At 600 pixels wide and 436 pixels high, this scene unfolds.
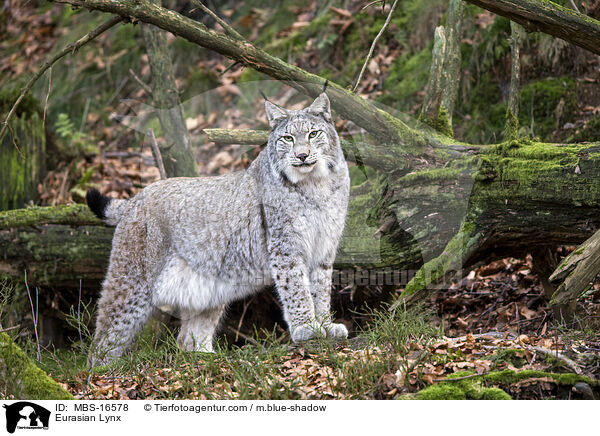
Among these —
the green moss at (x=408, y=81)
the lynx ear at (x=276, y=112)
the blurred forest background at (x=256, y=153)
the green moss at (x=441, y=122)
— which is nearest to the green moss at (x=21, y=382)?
the blurred forest background at (x=256, y=153)

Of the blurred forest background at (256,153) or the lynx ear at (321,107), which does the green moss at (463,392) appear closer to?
the blurred forest background at (256,153)

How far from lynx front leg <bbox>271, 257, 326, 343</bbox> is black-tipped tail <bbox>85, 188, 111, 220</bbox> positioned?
6.51 feet

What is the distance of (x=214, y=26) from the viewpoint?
10.9 meters

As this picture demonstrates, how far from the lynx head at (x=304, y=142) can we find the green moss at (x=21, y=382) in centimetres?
248

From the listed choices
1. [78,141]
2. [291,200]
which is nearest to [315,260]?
[291,200]

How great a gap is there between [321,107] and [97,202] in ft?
8.13

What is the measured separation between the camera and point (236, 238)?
5715 millimetres

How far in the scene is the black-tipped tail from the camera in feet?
19.6

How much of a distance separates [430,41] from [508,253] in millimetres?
4007

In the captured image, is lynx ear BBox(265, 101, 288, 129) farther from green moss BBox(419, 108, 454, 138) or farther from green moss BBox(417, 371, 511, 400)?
green moss BBox(417, 371, 511, 400)

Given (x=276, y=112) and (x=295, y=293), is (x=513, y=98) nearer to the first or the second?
(x=276, y=112)

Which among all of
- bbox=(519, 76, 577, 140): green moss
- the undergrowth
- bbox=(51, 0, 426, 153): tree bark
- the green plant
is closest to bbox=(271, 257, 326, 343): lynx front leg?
the undergrowth
